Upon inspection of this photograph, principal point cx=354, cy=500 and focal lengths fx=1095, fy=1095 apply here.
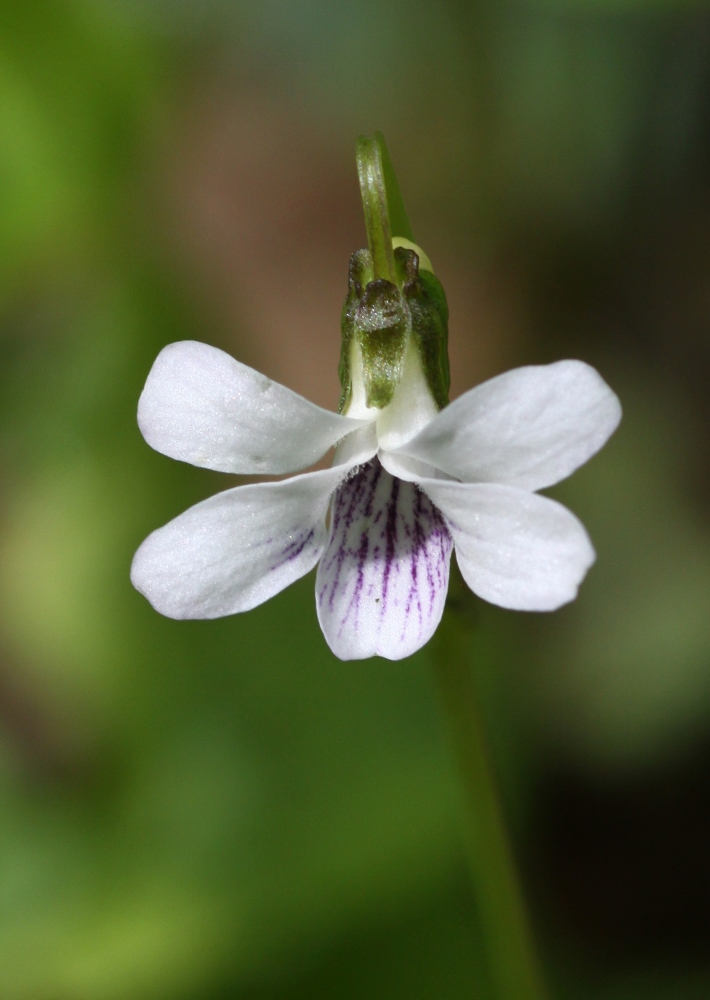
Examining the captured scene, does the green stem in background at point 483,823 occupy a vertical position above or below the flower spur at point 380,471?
below

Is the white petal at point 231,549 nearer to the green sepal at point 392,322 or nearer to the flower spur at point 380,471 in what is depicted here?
the flower spur at point 380,471

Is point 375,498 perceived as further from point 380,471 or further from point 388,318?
point 388,318

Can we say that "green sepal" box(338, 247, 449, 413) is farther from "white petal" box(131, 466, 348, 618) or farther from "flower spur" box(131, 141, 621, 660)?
"white petal" box(131, 466, 348, 618)

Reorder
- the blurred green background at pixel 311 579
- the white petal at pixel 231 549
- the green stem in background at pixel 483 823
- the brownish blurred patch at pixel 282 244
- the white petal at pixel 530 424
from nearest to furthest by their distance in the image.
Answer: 1. the white petal at pixel 530 424
2. the white petal at pixel 231 549
3. the green stem in background at pixel 483 823
4. the blurred green background at pixel 311 579
5. the brownish blurred patch at pixel 282 244

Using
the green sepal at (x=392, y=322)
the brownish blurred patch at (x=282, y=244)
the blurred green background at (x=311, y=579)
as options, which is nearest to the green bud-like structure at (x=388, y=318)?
the green sepal at (x=392, y=322)

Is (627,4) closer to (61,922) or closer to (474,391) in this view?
(474,391)

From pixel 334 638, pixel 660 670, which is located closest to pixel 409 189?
pixel 660 670
